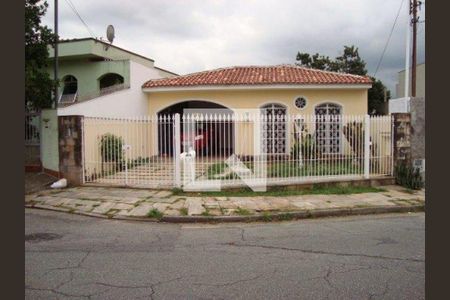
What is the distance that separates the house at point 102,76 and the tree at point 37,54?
1645mm

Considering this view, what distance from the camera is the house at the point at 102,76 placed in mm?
14344

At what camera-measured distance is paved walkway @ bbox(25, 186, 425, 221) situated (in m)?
7.85

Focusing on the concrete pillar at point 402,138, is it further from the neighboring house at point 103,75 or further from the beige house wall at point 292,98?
the neighboring house at point 103,75

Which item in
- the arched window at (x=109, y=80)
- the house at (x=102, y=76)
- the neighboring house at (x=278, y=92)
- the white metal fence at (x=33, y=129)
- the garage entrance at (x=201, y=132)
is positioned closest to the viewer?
the garage entrance at (x=201, y=132)

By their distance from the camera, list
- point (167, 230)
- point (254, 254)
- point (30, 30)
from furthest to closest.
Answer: point (30, 30), point (167, 230), point (254, 254)

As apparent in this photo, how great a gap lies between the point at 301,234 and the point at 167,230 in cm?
233

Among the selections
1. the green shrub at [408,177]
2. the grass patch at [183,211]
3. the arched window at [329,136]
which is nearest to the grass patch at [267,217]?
the grass patch at [183,211]

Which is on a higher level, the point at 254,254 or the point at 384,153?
the point at 384,153

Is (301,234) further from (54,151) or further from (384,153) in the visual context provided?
(54,151)

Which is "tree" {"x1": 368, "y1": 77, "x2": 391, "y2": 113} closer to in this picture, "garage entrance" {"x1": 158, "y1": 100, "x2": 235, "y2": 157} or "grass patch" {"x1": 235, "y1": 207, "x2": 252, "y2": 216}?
"garage entrance" {"x1": 158, "y1": 100, "x2": 235, "y2": 157}

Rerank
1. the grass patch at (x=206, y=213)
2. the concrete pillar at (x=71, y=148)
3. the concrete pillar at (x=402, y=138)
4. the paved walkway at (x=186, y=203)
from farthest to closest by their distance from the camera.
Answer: the concrete pillar at (x=402, y=138) → the concrete pillar at (x=71, y=148) → the paved walkway at (x=186, y=203) → the grass patch at (x=206, y=213)

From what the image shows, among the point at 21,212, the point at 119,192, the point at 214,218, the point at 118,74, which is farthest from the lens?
the point at 118,74

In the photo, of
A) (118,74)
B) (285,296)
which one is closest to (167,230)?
(285,296)

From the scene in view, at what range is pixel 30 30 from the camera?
10.5 metres
